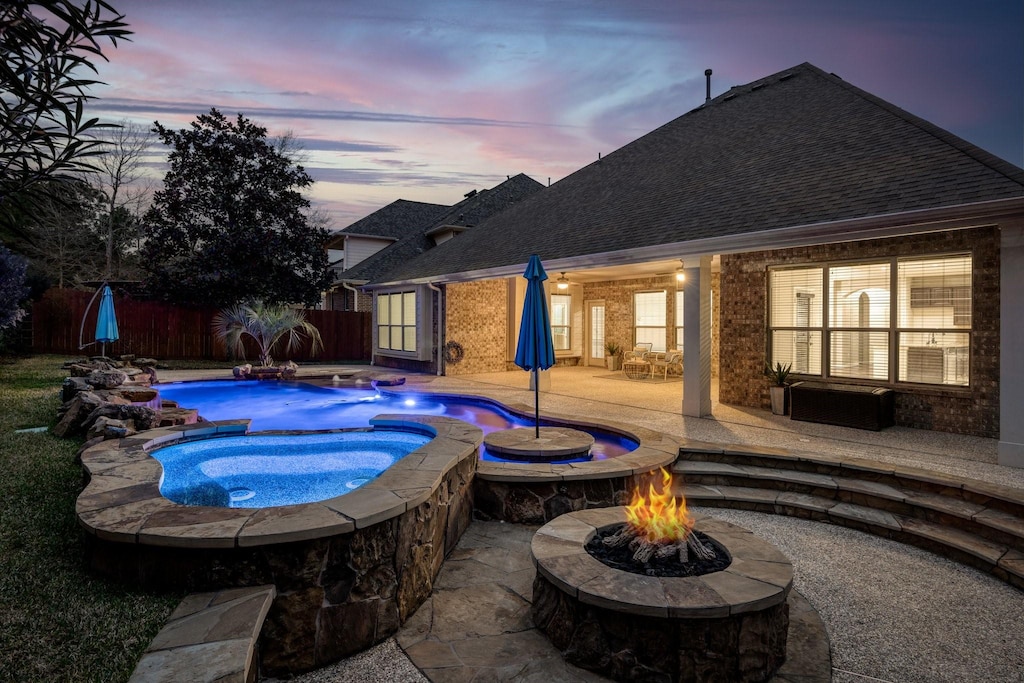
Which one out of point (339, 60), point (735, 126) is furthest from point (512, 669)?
point (339, 60)

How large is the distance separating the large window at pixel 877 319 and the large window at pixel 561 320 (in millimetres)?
7623

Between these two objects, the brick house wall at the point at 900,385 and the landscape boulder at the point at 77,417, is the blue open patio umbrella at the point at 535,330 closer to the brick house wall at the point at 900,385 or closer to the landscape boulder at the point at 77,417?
the brick house wall at the point at 900,385

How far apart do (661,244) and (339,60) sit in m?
8.93

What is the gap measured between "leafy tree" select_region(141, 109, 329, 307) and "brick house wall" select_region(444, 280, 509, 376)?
7.30 meters

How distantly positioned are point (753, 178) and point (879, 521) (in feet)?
20.1

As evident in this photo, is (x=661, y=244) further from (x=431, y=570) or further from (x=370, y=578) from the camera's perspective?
(x=370, y=578)

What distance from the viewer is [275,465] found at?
6363 millimetres

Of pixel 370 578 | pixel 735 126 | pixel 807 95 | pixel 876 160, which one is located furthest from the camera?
pixel 735 126

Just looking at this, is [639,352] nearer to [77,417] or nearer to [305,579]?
[77,417]

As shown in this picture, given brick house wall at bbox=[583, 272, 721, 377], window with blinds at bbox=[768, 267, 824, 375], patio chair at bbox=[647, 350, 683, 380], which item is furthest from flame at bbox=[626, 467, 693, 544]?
brick house wall at bbox=[583, 272, 721, 377]

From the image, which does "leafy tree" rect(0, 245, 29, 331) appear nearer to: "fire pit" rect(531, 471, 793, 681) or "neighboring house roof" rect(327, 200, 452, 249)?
"neighboring house roof" rect(327, 200, 452, 249)

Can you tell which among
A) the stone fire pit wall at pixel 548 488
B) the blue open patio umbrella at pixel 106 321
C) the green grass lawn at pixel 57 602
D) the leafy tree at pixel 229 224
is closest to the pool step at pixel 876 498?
the stone fire pit wall at pixel 548 488

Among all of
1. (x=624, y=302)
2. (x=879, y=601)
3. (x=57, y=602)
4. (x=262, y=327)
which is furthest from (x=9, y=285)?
(x=879, y=601)

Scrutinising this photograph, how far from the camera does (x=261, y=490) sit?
5.50 m
